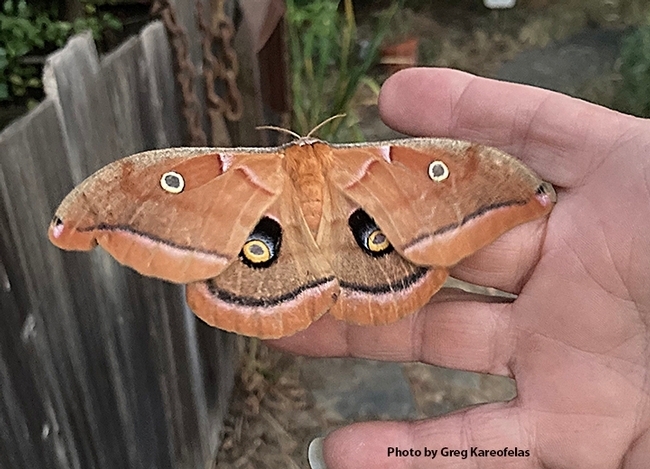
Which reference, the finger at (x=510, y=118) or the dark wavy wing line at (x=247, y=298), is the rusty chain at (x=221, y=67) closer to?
the finger at (x=510, y=118)

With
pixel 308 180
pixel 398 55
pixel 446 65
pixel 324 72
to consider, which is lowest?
pixel 446 65

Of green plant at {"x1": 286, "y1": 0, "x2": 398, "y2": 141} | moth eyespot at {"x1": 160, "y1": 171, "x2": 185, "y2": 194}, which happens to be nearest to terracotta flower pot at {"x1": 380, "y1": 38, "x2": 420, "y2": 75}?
green plant at {"x1": 286, "y1": 0, "x2": 398, "y2": 141}

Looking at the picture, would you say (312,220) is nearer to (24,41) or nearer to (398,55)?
(24,41)

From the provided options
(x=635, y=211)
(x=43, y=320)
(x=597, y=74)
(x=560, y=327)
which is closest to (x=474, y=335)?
(x=560, y=327)

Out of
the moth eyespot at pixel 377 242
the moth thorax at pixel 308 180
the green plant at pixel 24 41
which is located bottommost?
the moth eyespot at pixel 377 242

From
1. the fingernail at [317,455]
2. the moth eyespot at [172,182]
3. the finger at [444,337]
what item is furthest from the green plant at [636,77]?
the moth eyespot at [172,182]

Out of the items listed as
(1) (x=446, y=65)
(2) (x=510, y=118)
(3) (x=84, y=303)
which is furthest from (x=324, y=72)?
(1) (x=446, y=65)

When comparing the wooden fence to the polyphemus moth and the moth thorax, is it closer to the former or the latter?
the polyphemus moth
